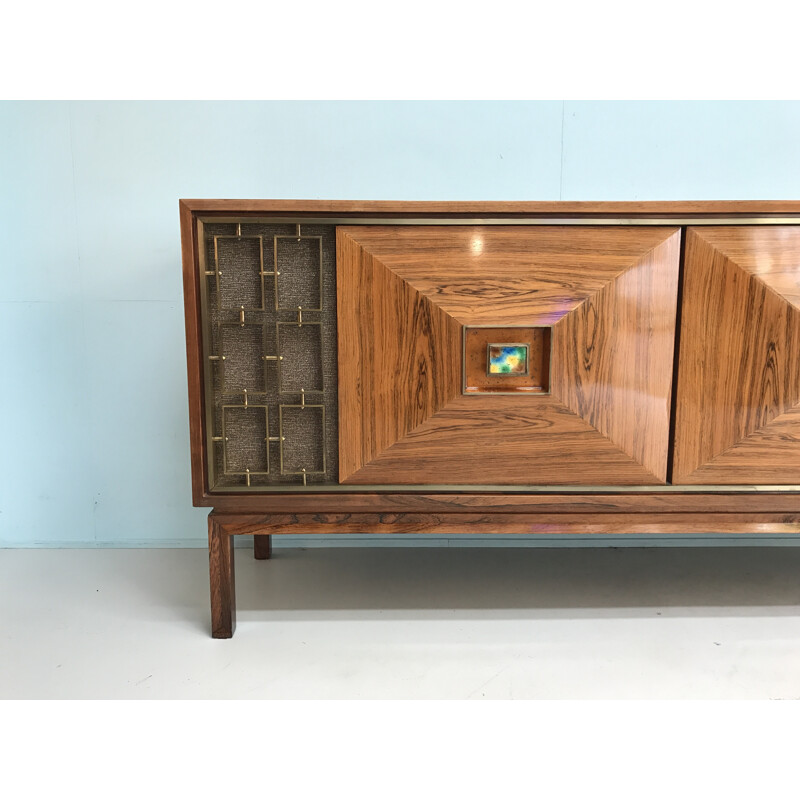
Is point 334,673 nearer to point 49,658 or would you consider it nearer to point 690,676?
point 49,658


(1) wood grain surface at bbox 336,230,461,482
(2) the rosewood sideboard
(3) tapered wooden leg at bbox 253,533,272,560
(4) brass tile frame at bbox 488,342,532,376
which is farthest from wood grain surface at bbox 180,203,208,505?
(4) brass tile frame at bbox 488,342,532,376

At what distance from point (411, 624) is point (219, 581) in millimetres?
551

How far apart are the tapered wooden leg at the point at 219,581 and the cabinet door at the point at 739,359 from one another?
1239 mm

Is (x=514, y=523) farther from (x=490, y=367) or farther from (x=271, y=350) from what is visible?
(x=271, y=350)

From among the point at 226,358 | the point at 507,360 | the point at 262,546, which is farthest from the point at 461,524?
the point at 262,546

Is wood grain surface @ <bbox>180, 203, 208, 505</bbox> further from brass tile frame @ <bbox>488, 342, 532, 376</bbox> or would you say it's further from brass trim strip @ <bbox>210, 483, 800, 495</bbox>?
brass tile frame @ <bbox>488, 342, 532, 376</bbox>

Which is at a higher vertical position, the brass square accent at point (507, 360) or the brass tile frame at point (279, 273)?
the brass tile frame at point (279, 273)

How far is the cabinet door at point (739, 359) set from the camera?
5.21 ft

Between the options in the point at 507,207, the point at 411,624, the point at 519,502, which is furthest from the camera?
the point at 411,624

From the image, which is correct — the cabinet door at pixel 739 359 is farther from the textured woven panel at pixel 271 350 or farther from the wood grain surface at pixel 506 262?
the textured woven panel at pixel 271 350

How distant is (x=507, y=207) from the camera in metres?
1.55

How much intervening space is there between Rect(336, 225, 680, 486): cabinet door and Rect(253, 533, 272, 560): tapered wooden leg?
74 centimetres

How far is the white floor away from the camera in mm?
1482

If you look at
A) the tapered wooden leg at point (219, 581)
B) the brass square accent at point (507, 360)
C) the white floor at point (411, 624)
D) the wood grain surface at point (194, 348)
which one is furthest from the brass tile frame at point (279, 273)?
the white floor at point (411, 624)
